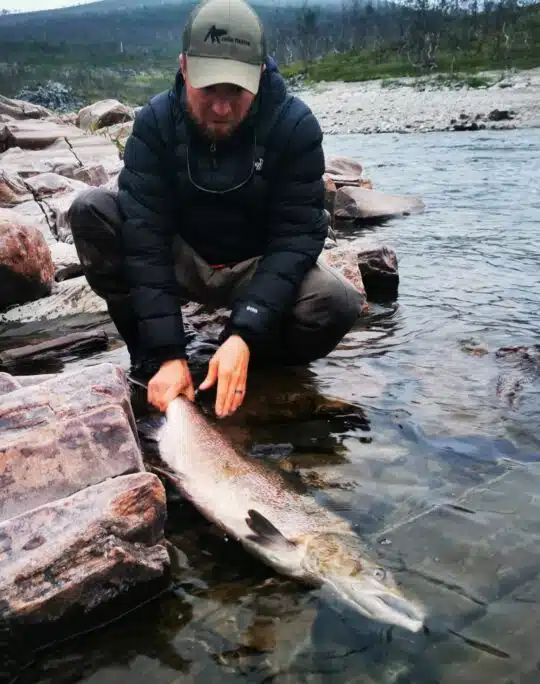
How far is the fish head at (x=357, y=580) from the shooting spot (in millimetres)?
2451

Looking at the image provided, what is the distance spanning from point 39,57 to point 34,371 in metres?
122

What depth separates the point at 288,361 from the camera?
450cm

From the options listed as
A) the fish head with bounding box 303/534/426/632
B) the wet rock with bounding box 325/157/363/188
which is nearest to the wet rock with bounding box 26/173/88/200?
the wet rock with bounding box 325/157/363/188

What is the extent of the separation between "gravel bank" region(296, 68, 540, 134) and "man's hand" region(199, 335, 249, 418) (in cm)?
2455

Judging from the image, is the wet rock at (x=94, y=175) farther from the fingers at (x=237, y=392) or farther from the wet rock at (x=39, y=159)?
the fingers at (x=237, y=392)

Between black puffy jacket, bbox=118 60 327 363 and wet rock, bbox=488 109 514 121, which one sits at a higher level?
black puffy jacket, bbox=118 60 327 363

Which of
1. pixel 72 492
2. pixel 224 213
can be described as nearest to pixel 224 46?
pixel 224 213

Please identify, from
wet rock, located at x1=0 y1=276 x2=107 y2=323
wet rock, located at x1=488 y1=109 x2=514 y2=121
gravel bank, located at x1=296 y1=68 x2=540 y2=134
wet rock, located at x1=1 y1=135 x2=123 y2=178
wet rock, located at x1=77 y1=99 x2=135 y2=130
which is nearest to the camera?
wet rock, located at x1=0 y1=276 x2=107 y2=323

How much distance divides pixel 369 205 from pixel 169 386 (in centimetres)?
800

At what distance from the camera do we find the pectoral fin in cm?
277

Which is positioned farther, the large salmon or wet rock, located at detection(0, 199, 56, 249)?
wet rock, located at detection(0, 199, 56, 249)

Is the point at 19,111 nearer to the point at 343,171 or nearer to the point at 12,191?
the point at 343,171

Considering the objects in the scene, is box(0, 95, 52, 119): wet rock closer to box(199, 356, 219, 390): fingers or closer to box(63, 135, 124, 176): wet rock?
box(63, 135, 124, 176): wet rock

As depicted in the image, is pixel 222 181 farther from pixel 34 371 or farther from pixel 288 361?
pixel 34 371
